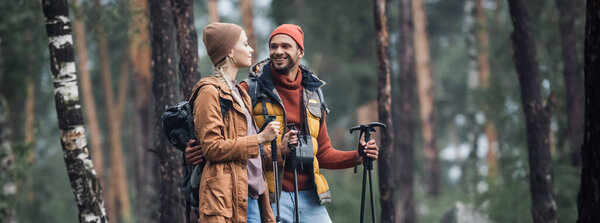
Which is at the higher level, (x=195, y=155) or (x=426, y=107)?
(x=195, y=155)

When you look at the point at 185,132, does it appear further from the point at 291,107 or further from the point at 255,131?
the point at 291,107

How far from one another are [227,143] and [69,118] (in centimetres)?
390

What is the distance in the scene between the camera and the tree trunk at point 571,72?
1455 centimetres

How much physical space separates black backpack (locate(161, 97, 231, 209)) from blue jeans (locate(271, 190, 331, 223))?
1.89ft

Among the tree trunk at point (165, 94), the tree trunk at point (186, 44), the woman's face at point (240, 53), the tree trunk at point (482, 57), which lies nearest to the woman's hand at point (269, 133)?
the woman's face at point (240, 53)

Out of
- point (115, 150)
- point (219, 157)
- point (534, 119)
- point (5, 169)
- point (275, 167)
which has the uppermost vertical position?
point (219, 157)

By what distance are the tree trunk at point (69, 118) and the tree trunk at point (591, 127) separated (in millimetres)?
5002

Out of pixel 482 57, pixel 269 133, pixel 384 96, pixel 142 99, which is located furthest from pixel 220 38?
pixel 482 57

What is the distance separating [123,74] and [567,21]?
69.1 feet

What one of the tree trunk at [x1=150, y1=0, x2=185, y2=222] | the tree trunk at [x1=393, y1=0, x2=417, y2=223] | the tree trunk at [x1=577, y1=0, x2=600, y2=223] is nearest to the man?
the tree trunk at [x1=577, y1=0, x2=600, y2=223]

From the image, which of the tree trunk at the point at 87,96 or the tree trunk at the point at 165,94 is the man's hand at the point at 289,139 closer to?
the tree trunk at the point at 165,94

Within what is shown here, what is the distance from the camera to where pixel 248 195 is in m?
5.05

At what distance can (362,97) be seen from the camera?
2380 centimetres

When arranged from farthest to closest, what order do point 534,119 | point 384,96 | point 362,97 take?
1. point 362,97
2. point 384,96
3. point 534,119
